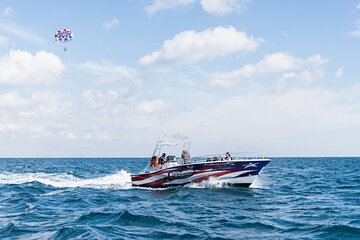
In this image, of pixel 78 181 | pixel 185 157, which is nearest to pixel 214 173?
pixel 185 157

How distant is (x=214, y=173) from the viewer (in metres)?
24.7

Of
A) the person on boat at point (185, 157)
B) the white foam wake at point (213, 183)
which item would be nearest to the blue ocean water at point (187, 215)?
the white foam wake at point (213, 183)

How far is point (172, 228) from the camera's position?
1318 cm

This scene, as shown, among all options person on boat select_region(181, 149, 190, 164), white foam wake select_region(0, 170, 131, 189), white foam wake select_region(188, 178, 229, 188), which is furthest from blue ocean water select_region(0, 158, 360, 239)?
white foam wake select_region(0, 170, 131, 189)

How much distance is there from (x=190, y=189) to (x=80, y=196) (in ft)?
24.8

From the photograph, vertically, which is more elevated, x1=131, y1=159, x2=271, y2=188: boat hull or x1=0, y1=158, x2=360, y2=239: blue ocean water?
x1=131, y1=159, x2=271, y2=188: boat hull

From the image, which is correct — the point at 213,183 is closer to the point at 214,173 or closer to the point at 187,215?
the point at 214,173

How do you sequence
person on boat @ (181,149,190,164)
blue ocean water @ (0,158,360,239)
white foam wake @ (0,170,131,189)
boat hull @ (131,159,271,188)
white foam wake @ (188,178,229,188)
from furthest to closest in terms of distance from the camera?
white foam wake @ (0,170,131,189) < person on boat @ (181,149,190,164) < white foam wake @ (188,178,229,188) < boat hull @ (131,159,271,188) < blue ocean water @ (0,158,360,239)

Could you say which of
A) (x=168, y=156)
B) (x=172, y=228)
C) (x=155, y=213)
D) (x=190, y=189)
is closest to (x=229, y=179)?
(x=190, y=189)

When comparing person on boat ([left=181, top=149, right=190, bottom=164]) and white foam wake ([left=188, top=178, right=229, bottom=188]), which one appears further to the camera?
person on boat ([left=181, top=149, right=190, bottom=164])

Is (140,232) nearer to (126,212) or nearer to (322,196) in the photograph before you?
(126,212)

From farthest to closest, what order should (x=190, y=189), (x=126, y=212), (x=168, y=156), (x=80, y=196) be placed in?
(x=168, y=156) < (x=190, y=189) < (x=80, y=196) < (x=126, y=212)

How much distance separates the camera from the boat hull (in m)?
24.2

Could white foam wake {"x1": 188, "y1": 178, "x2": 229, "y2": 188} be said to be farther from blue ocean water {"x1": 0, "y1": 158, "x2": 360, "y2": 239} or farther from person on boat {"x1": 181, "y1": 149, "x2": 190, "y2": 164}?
person on boat {"x1": 181, "y1": 149, "x2": 190, "y2": 164}
